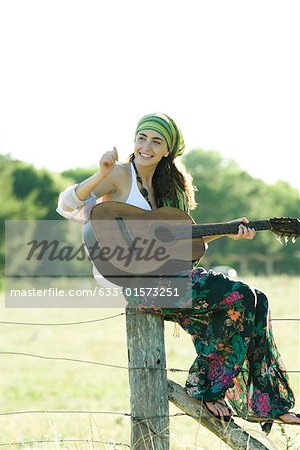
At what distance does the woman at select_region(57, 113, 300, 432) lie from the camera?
4.11 m

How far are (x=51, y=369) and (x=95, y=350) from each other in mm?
2281

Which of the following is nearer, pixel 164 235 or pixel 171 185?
pixel 164 235

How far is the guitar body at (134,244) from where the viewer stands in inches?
162

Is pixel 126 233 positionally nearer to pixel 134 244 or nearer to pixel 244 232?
pixel 134 244

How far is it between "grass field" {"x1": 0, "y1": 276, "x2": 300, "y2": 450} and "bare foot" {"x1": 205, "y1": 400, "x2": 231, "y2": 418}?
0.41 feet

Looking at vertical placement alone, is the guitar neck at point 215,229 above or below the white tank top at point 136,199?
below

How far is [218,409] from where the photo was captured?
13.6 feet

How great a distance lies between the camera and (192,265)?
425 centimetres

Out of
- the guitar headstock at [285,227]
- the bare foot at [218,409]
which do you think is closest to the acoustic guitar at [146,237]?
the guitar headstock at [285,227]

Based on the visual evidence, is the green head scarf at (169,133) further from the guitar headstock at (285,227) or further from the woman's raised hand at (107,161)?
the guitar headstock at (285,227)

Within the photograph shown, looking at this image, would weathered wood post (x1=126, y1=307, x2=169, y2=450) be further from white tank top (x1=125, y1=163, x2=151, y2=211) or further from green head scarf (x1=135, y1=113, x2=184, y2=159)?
green head scarf (x1=135, y1=113, x2=184, y2=159)

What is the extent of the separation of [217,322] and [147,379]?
44 cm

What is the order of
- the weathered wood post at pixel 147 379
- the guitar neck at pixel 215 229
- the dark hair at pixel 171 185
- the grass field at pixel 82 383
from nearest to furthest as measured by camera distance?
the weathered wood post at pixel 147 379
the guitar neck at pixel 215 229
the dark hair at pixel 171 185
the grass field at pixel 82 383

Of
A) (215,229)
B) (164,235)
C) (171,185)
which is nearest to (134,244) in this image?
(164,235)
